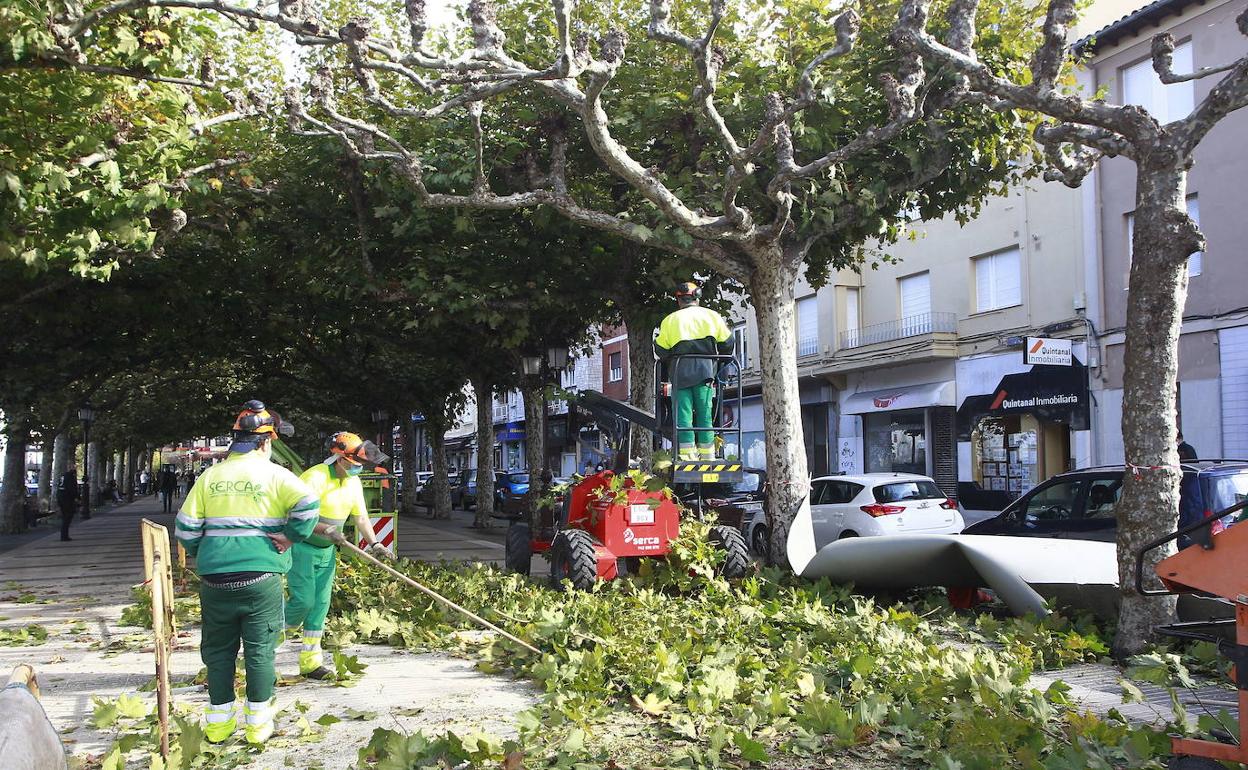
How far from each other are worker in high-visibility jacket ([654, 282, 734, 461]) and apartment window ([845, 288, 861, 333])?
20978 millimetres

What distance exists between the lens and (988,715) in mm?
5129

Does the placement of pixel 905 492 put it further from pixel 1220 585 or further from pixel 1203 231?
pixel 1220 585

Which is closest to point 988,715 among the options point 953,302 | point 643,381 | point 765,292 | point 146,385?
point 765,292

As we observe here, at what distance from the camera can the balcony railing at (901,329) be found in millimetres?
26281

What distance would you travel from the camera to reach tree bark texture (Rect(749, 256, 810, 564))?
11.5 meters

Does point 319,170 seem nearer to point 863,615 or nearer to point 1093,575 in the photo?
point 863,615

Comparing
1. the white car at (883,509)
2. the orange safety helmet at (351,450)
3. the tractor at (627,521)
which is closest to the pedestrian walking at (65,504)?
the tractor at (627,521)

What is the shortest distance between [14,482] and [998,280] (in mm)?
25237

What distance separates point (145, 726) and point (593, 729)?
99.0 inches

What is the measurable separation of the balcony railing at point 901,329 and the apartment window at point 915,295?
20cm

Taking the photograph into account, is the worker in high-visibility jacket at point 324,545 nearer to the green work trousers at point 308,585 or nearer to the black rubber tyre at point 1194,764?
the green work trousers at point 308,585

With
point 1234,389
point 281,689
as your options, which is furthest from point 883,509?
point 281,689

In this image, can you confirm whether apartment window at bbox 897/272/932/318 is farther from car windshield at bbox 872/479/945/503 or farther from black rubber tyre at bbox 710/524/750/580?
black rubber tyre at bbox 710/524/750/580

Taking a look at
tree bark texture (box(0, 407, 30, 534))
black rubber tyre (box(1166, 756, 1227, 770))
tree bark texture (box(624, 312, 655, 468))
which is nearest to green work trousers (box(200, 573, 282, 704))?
black rubber tyre (box(1166, 756, 1227, 770))
